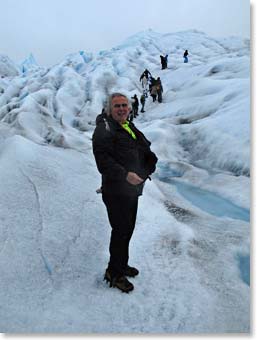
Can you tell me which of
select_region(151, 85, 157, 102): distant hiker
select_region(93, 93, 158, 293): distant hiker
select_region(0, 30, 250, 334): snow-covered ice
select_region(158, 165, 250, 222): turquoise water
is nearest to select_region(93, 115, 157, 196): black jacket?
select_region(93, 93, 158, 293): distant hiker

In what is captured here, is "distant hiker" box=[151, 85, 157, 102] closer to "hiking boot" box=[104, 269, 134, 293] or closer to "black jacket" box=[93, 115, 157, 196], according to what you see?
"black jacket" box=[93, 115, 157, 196]

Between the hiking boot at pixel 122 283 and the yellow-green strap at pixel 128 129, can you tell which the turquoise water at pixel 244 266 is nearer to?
the hiking boot at pixel 122 283

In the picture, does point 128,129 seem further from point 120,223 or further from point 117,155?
point 120,223

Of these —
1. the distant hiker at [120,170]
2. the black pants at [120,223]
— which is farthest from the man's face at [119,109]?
the black pants at [120,223]

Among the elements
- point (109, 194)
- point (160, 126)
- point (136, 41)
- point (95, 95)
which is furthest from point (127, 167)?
point (136, 41)

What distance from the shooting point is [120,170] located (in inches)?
88.0

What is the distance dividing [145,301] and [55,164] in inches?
110

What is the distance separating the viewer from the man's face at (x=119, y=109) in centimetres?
238

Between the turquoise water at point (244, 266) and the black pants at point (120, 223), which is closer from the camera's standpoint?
the black pants at point (120, 223)

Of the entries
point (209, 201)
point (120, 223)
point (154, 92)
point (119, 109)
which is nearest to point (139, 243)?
point (120, 223)

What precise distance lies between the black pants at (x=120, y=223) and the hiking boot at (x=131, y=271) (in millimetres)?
137

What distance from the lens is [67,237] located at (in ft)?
10.2

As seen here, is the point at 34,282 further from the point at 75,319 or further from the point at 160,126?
the point at 160,126

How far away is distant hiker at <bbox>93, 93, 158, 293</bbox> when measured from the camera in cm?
225
